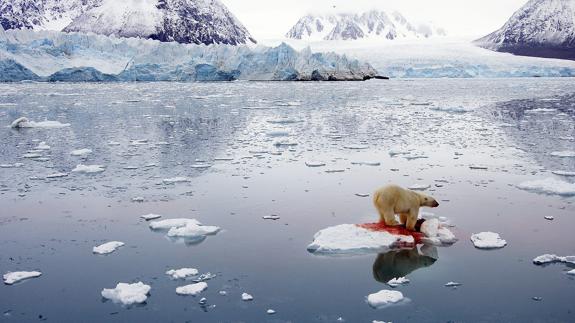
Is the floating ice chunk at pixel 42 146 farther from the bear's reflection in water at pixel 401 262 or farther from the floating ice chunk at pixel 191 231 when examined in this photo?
the bear's reflection in water at pixel 401 262

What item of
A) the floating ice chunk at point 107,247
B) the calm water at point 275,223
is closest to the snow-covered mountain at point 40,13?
the calm water at point 275,223

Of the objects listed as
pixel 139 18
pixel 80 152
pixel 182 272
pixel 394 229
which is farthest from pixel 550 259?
pixel 139 18

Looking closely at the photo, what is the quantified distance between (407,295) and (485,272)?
0.93 meters

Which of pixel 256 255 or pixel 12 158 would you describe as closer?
pixel 256 255

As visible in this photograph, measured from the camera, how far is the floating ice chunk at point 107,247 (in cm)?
562

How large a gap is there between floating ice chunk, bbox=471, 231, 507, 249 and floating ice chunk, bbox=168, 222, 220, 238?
9.54 feet

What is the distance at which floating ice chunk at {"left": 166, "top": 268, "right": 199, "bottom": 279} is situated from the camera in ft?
16.2

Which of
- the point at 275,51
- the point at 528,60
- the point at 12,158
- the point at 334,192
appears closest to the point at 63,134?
the point at 12,158

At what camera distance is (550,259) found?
522cm

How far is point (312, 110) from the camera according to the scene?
22.3 metres

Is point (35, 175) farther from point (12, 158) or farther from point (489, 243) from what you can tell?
point (489, 243)

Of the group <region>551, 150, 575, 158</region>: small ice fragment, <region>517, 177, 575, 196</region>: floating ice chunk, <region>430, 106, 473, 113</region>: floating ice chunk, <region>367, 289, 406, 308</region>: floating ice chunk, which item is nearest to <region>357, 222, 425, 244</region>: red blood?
<region>367, 289, 406, 308</region>: floating ice chunk

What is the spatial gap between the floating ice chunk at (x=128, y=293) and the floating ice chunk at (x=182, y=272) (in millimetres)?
321

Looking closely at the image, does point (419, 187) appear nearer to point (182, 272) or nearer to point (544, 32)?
point (182, 272)
